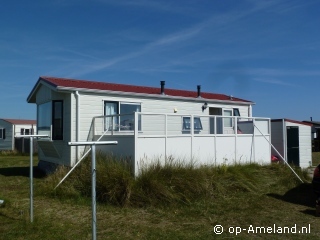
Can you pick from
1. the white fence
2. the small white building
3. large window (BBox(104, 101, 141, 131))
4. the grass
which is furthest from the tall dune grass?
the small white building

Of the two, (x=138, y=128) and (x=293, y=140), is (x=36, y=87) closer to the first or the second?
(x=138, y=128)

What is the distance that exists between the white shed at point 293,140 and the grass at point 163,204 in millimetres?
4059

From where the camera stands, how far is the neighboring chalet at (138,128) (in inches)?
442

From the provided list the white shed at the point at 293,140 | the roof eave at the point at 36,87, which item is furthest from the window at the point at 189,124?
the roof eave at the point at 36,87

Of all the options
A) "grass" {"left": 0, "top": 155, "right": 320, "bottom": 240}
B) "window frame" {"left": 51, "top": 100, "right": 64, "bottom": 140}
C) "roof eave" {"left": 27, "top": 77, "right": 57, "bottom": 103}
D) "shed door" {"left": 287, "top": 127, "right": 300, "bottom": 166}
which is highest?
"roof eave" {"left": 27, "top": 77, "right": 57, "bottom": 103}

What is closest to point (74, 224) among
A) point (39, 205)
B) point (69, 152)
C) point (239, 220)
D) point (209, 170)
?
point (39, 205)

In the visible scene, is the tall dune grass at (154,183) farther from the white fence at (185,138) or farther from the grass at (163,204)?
the white fence at (185,138)

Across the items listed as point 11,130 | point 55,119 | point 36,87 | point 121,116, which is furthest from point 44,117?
point 11,130

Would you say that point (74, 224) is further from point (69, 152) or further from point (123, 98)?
point (123, 98)

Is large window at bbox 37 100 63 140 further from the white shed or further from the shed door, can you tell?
the shed door

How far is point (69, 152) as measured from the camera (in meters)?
12.9

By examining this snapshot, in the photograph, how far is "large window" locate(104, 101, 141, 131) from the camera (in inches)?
479

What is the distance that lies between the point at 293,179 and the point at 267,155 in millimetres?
2338

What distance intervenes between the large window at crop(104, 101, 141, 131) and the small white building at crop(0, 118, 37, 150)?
2087cm
